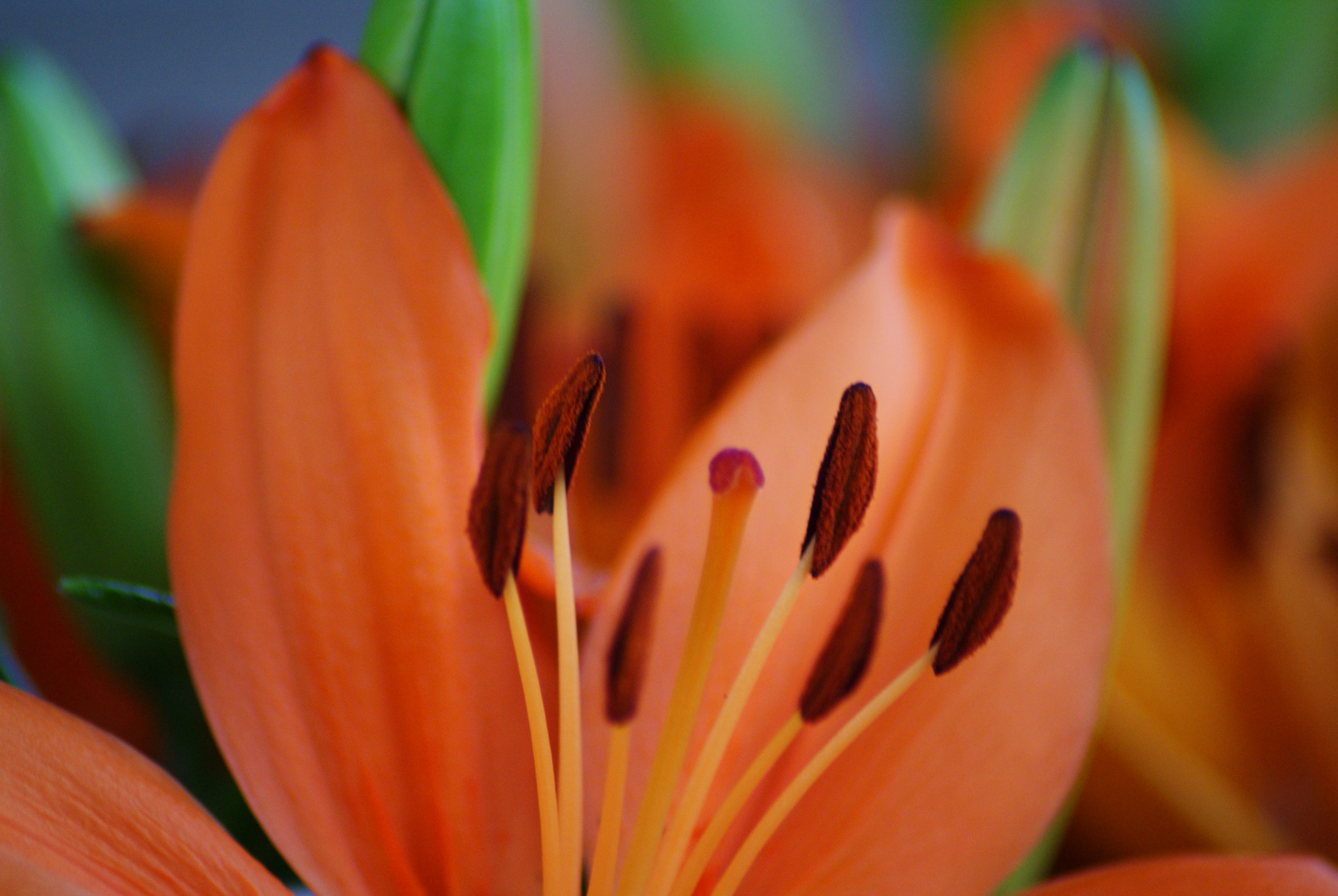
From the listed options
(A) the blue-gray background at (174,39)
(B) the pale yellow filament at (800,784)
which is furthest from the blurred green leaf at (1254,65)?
(A) the blue-gray background at (174,39)

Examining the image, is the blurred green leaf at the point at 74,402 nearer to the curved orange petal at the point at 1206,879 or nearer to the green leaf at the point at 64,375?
the green leaf at the point at 64,375

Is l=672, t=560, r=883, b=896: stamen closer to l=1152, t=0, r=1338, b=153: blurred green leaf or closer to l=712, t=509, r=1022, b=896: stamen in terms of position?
l=712, t=509, r=1022, b=896: stamen

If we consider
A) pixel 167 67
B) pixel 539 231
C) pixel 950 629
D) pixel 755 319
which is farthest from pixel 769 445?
pixel 167 67

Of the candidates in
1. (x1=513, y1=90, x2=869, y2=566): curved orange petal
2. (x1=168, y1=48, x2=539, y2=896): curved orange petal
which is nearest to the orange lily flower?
(x1=168, y1=48, x2=539, y2=896): curved orange petal

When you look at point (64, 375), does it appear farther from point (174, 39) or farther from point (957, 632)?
point (174, 39)

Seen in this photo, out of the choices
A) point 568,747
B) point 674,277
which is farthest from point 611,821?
point 674,277

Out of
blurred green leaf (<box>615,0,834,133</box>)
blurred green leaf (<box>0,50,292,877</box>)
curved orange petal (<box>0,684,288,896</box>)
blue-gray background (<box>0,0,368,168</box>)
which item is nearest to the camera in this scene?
curved orange petal (<box>0,684,288,896</box>)

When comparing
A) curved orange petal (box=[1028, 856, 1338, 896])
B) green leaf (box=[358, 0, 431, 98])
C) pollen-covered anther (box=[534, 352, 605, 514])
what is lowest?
curved orange petal (box=[1028, 856, 1338, 896])

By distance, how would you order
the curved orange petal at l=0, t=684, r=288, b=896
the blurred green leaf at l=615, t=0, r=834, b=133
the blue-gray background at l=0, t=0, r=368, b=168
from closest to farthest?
1. the curved orange petal at l=0, t=684, r=288, b=896
2. the blurred green leaf at l=615, t=0, r=834, b=133
3. the blue-gray background at l=0, t=0, r=368, b=168

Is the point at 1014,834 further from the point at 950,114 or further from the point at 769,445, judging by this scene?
the point at 950,114
